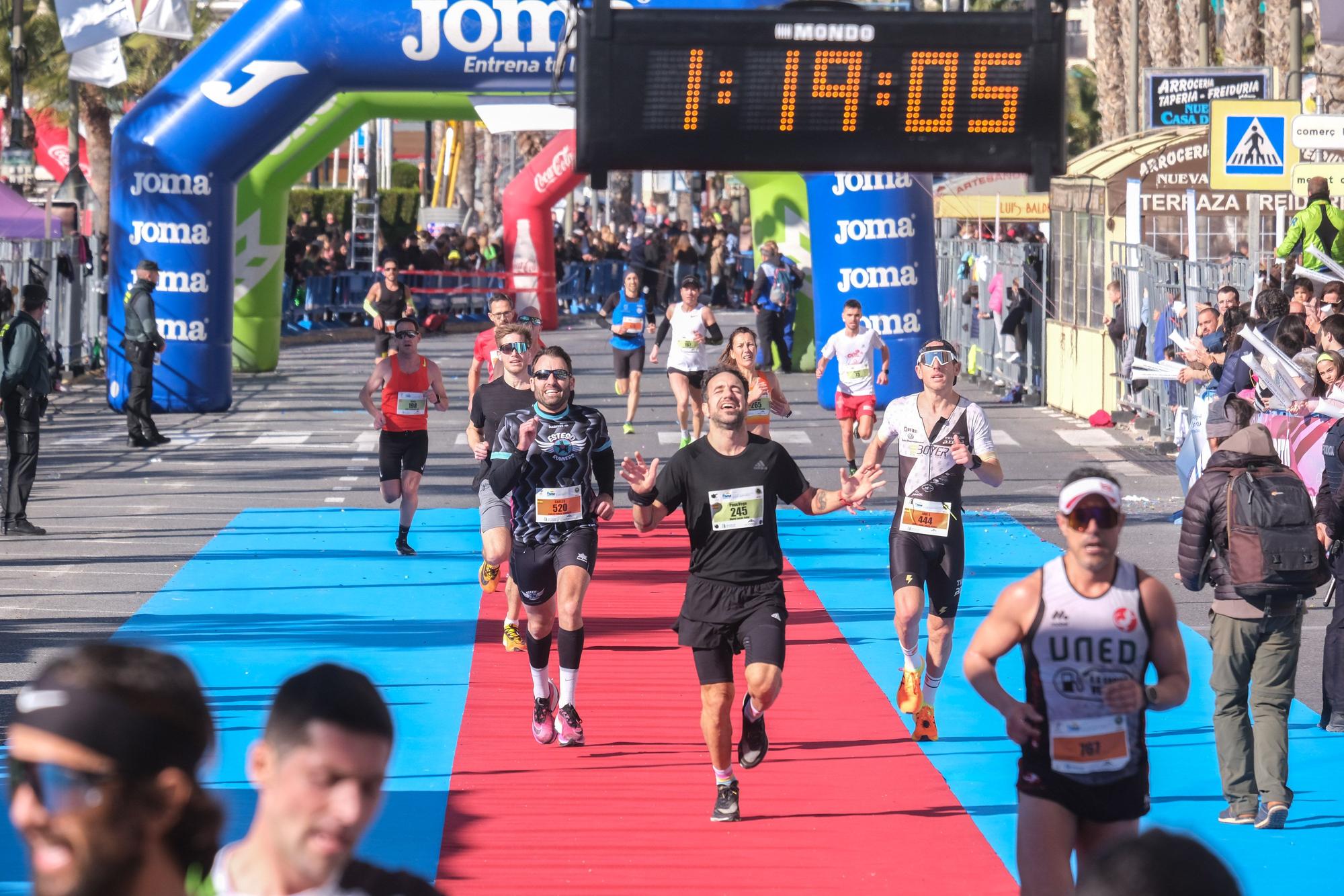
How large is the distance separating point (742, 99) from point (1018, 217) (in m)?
26.7

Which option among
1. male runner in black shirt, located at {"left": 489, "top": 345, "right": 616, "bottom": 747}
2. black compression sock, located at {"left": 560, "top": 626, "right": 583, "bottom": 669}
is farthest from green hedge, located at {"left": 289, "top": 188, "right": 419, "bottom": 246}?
black compression sock, located at {"left": 560, "top": 626, "right": 583, "bottom": 669}

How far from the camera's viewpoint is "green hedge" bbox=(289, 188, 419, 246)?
5047 centimetres

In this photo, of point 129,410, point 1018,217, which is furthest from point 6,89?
point 129,410

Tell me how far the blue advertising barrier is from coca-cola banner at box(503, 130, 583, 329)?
42.0 ft

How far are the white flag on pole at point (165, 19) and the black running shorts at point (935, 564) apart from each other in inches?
552

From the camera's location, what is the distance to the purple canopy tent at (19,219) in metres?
25.9

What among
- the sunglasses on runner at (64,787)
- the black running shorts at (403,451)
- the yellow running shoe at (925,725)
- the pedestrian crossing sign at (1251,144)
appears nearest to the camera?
the sunglasses on runner at (64,787)

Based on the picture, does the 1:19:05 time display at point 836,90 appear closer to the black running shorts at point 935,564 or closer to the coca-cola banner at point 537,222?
the black running shorts at point 935,564

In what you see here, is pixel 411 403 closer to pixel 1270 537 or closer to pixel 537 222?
pixel 1270 537

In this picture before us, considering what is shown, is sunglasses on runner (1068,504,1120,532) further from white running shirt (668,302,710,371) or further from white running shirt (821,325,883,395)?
white running shirt (668,302,710,371)

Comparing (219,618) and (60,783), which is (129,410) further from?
(60,783)

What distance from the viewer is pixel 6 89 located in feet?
154

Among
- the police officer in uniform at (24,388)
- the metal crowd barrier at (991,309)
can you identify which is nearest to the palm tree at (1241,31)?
the metal crowd barrier at (991,309)

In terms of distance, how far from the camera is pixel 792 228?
30.1 meters
